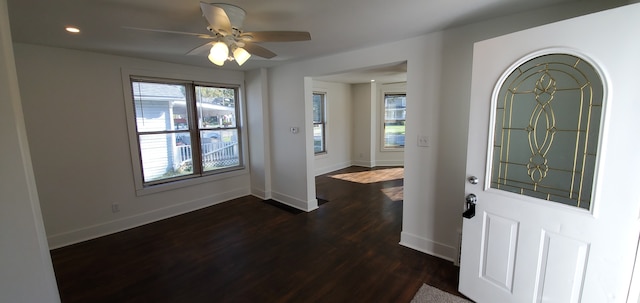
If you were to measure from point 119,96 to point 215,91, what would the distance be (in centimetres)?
136

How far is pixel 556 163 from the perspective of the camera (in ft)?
5.61

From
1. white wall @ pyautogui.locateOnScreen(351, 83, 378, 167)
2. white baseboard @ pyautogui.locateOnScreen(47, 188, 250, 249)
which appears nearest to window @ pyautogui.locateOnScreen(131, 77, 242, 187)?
white baseboard @ pyautogui.locateOnScreen(47, 188, 250, 249)

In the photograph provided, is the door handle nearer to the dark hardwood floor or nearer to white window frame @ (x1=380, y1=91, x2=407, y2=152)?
the dark hardwood floor

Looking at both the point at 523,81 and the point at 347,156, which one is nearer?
the point at 523,81

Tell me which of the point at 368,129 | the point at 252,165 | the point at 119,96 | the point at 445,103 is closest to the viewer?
the point at 445,103

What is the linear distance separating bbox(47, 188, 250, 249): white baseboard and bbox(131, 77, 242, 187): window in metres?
0.44

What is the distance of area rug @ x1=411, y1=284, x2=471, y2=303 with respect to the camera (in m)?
2.03

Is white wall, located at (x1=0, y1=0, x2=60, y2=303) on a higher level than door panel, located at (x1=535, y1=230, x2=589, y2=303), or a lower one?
higher

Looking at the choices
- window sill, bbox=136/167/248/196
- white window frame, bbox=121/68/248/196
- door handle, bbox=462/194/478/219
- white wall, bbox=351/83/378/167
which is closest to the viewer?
door handle, bbox=462/194/478/219

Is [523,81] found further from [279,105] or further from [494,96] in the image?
[279,105]

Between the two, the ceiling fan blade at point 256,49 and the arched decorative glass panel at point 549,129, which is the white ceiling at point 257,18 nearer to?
Result: the ceiling fan blade at point 256,49

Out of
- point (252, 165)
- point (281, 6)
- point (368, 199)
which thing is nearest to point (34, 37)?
point (281, 6)

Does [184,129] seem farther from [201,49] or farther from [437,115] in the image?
[437,115]

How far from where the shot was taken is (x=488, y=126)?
185cm
